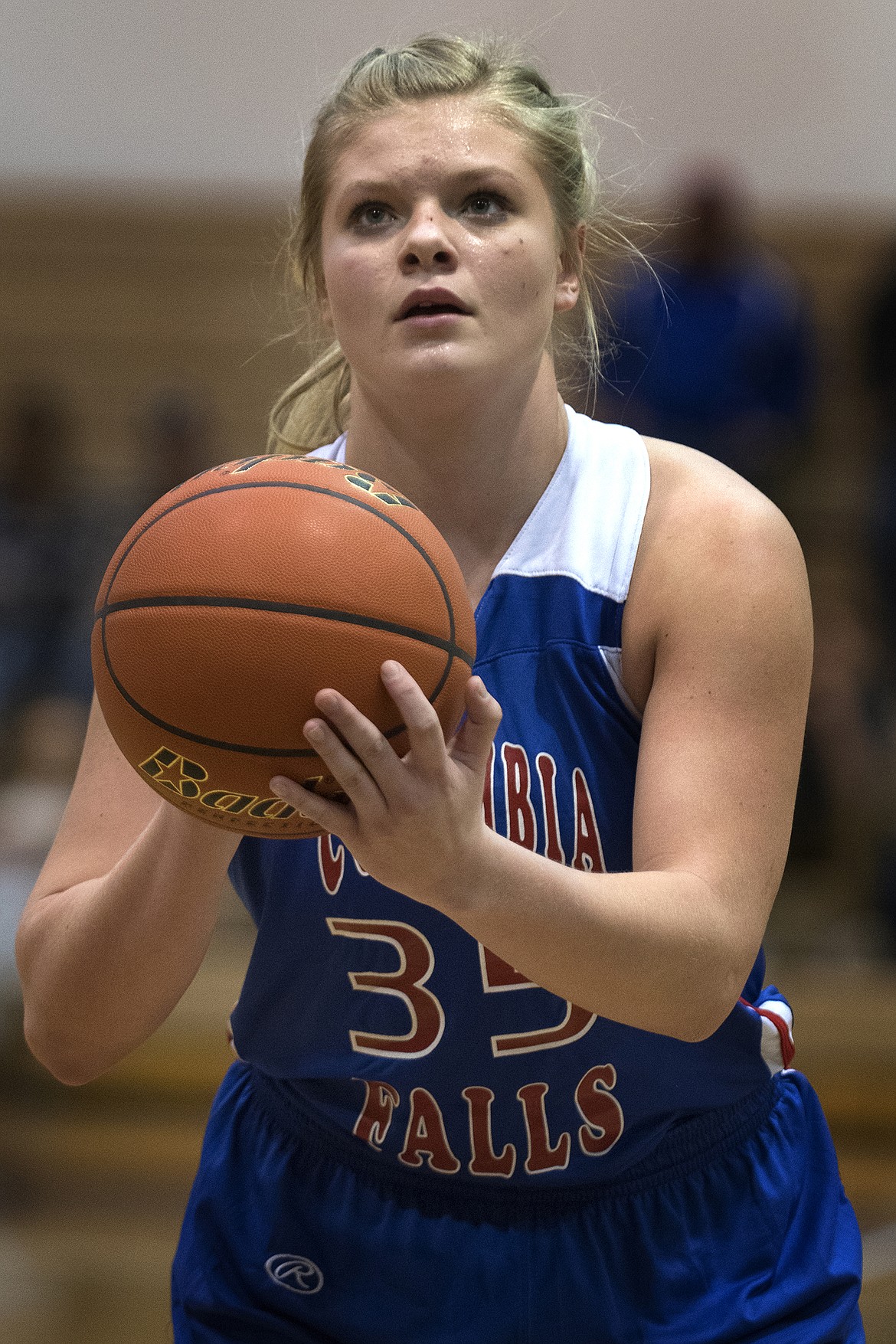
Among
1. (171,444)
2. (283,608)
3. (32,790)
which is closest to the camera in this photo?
(283,608)

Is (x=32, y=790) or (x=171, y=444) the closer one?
(x=32, y=790)

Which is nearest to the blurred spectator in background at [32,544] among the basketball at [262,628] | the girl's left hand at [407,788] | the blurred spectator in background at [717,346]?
the blurred spectator in background at [717,346]

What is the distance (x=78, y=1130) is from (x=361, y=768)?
11.2 feet

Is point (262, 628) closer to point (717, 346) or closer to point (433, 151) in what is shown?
point (433, 151)

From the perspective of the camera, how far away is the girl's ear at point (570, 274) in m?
1.84

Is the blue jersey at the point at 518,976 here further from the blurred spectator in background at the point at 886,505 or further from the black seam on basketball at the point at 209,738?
the blurred spectator in background at the point at 886,505

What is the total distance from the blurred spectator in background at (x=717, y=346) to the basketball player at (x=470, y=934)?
333 centimetres

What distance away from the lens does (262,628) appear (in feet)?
4.25

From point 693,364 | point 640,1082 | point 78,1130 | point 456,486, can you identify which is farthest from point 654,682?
point 693,364

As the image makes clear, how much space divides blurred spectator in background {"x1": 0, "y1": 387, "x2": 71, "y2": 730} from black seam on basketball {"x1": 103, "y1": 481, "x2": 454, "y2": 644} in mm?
3932

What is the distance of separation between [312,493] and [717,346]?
4081 millimetres

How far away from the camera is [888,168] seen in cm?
596

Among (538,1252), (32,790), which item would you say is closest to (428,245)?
(538,1252)

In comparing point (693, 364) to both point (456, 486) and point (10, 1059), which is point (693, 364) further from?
point (456, 486)
